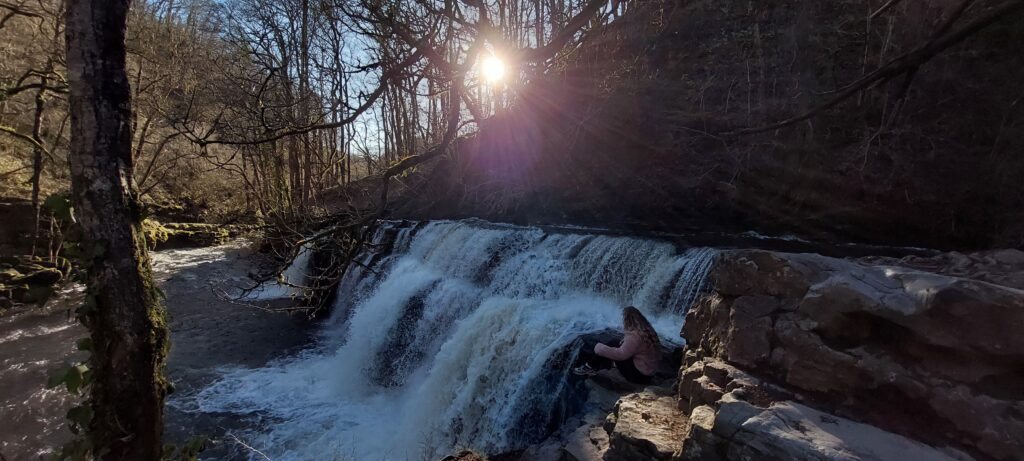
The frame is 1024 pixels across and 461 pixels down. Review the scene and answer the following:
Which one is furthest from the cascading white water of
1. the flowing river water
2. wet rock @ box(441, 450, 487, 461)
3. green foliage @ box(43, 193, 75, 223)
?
green foliage @ box(43, 193, 75, 223)

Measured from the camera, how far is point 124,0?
1.87 metres

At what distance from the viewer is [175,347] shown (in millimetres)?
8680

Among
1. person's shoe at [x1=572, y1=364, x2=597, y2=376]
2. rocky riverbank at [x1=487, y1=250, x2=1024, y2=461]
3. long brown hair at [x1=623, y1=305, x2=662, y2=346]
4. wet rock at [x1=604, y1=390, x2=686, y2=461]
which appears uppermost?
rocky riverbank at [x1=487, y1=250, x2=1024, y2=461]

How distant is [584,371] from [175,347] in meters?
8.27

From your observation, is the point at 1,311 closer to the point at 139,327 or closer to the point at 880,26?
the point at 139,327

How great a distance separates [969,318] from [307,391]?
792 centimetres

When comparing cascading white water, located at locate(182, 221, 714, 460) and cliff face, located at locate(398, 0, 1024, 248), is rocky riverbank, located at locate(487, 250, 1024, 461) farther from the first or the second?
cliff face, located at locate(398, 0, 1024, 248)

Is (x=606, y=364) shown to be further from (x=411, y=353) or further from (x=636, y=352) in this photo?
(x=411, y=353)

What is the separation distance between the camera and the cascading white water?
5.44 m

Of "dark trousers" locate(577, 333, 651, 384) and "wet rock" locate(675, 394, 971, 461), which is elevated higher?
"wet rock" locate(675, 394, 971, 461)

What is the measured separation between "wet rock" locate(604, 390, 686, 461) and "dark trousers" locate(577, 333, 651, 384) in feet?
2.05

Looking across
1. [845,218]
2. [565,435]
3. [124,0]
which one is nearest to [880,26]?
[845,218]

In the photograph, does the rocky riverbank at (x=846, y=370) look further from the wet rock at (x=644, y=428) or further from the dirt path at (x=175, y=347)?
the dirt path at (x=175, y=347)

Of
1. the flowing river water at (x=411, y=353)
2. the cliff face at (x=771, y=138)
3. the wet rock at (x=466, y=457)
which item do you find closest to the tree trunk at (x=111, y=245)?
the flowing river water at (x=411, y=353)
